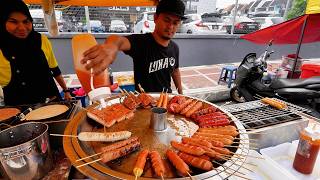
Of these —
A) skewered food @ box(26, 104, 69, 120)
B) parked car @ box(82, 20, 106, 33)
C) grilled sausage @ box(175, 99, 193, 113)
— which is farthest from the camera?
parked car @ box(82, 20, 106, 33)

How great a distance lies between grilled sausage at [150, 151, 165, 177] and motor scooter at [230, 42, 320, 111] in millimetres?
4121

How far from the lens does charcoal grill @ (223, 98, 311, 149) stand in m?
2.12

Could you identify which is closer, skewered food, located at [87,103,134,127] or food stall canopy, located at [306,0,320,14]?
skewered food, located at [87,103,134,127]

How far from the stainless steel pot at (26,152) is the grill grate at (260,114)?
→ 1855 millimetres

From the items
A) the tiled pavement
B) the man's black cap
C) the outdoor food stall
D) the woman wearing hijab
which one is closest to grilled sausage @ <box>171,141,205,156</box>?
the outdoor food stall

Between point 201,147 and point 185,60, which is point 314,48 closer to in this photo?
point 185,60

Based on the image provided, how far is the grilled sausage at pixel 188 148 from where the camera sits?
1379 mm

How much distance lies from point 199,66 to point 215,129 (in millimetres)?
8903

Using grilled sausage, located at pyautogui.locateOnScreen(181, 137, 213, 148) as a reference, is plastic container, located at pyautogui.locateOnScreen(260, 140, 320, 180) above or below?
below

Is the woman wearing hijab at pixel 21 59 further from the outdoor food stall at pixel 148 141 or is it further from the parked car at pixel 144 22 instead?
the parked car at pixel 144 22

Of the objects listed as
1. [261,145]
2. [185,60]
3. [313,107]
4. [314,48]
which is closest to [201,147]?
[261,145]

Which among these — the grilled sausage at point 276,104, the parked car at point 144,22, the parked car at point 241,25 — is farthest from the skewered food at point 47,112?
the parked car at point 241,25

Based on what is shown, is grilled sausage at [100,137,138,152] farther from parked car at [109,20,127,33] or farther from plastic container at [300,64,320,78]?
parked car at [109,20,127,33]

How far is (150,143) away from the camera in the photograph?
1562 mm
